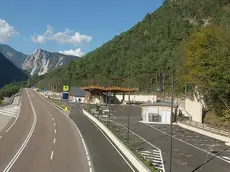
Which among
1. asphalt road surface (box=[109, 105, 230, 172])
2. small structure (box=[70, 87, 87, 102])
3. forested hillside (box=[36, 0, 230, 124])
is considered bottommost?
asphalt road surface (box=[109, 105, 230, 172])

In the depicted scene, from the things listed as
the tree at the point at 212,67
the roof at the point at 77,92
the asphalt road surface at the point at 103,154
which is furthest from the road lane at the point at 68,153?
the roof at the point at 77,92

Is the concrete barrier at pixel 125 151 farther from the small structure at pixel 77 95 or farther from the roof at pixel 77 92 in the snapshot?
the roof at pixel 77 92

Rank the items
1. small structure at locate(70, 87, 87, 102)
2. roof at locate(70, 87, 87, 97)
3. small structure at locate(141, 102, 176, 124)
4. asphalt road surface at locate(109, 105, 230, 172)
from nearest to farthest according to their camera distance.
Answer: asphalt road surface at locate(109, 105, 230, 172) < small structure at locate(141, 102, 176, 124) < small structure at locate(70, 87, 87, 102) < roof at locate(70, 87, 87, 97)

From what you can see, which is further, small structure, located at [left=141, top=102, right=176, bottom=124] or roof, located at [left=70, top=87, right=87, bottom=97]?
roof, located at [left=70, top=87, right=87, bottom=97]

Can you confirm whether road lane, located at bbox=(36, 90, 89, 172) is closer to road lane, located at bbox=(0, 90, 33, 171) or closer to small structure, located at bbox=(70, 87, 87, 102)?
road lane, located at bbox=(0, 90, 33, 171)

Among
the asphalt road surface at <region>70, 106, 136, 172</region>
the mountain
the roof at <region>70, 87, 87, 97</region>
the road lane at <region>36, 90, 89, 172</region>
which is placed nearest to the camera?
the road lane at <region>36, 90, 89, 172</region>

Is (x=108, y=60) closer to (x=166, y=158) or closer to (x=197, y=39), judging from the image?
(x=197, y=39)

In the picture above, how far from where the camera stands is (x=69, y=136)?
42750 millimetres

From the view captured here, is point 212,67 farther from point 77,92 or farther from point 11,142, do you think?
point 77,92

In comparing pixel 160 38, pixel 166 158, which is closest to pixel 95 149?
pixel 166 158

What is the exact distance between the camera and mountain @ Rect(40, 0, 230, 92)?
12700 cm

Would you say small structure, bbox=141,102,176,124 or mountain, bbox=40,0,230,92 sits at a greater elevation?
mountain, bbox=40,0,230,92

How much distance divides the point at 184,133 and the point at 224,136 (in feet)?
22.2

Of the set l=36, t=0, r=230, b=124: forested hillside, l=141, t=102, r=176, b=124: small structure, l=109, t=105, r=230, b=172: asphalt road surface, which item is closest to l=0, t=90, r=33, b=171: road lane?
l=109, t=105, r=230, b=172: asphalt road surface
